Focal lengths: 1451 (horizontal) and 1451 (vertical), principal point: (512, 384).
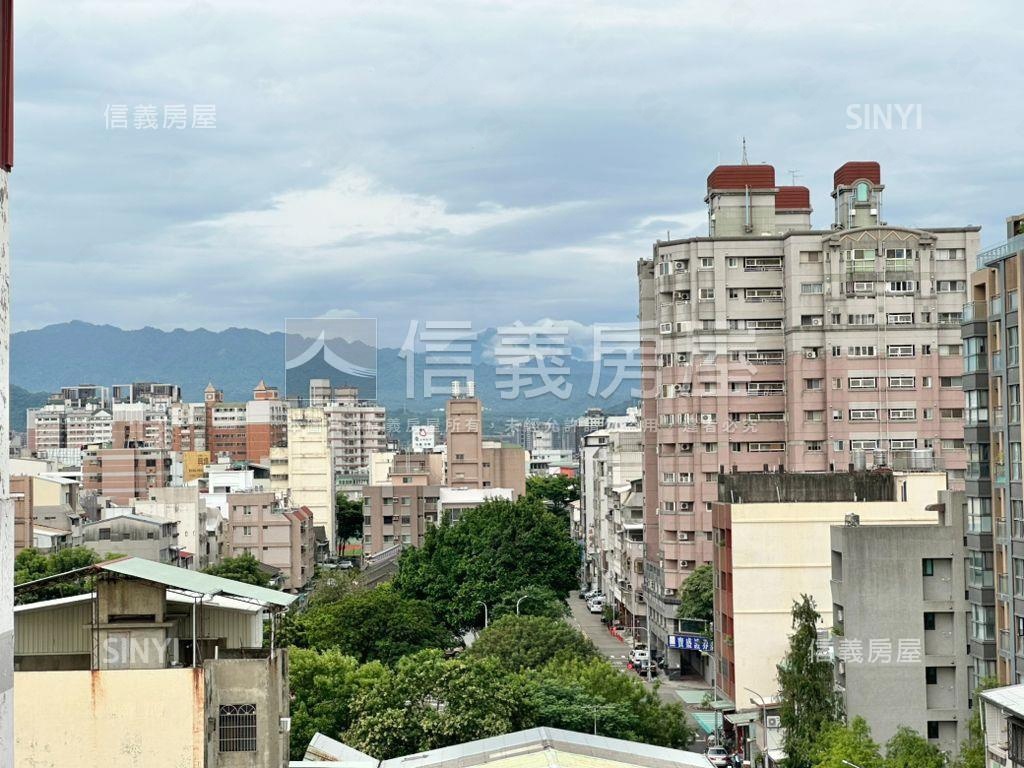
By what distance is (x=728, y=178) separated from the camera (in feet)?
228

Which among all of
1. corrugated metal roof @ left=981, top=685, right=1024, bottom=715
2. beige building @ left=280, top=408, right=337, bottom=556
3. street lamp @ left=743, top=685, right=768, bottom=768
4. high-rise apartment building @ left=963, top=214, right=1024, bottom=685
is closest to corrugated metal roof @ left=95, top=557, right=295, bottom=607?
corrugated metal roof @ left=981, top=685, right=1024, bottom=715

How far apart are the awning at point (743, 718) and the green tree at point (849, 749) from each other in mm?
10143

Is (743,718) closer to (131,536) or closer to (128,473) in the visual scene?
(131,536)

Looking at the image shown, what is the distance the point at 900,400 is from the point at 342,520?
243ft

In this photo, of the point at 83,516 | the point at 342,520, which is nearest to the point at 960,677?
the point at 83,516

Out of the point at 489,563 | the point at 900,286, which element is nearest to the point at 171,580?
the point at 489,563

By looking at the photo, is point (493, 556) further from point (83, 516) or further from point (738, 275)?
point (83, 516)

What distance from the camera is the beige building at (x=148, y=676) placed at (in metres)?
20.3

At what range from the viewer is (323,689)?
39.5m

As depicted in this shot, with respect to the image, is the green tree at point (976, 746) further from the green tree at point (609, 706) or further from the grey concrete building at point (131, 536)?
the grey concrete building at point (131, 536)

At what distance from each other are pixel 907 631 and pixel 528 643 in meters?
14.3

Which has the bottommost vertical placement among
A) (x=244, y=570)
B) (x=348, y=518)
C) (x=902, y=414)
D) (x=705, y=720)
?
(x=705, y=720)

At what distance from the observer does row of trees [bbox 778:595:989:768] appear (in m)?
32.0

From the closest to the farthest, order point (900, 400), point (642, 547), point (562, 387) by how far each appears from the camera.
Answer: point (900, 400)
point (642, 547)
point (562, 387)
